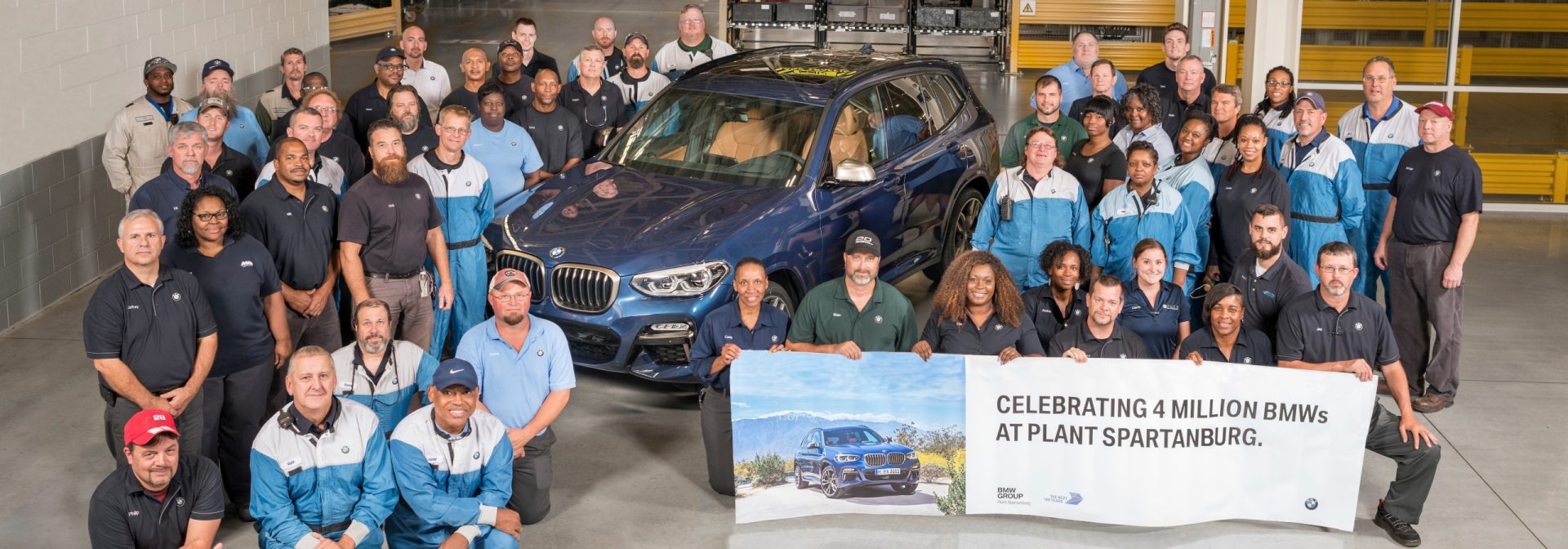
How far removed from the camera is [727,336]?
267 inches

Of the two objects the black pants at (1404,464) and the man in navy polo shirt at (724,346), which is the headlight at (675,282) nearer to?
the man in navy polo shirt at (724,346)

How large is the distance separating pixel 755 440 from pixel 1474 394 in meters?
4.46

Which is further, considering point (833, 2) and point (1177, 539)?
point (833, 2)

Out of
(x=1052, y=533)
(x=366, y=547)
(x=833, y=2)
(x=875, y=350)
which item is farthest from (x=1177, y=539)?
(x=833, y=2)

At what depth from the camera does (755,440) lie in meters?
6.53

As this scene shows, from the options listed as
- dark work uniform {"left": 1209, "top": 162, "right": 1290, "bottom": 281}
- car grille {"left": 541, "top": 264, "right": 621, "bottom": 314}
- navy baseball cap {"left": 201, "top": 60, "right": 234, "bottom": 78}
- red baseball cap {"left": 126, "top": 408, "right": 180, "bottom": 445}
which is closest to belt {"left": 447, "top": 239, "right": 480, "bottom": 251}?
car grille {"left": 541, "top": 264, "right": 621, "bottom": 314}

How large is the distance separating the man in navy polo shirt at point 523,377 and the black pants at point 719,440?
0.69 meters

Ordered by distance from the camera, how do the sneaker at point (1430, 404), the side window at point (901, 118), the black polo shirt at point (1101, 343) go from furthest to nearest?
the side window at point (901, 118) → the sneaker at point (1430, 404) → the black polo shirt at point (1101, 343)

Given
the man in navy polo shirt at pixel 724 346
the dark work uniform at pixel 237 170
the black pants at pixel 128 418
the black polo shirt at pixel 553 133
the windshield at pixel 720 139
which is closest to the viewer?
the black pants at pixel 128 418

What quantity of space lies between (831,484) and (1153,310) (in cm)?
184

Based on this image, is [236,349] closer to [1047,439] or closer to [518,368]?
[518,368]

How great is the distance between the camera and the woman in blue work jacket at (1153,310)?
7.00m

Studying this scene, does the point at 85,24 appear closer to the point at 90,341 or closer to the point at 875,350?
the point at 90,341

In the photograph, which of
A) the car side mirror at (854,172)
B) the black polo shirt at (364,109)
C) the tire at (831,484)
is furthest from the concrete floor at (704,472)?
the black polo shirt at (364,109)
